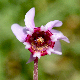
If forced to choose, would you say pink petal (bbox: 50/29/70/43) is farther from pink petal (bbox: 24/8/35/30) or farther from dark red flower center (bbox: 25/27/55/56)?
pink petal (bbox: 24/8/35/30)

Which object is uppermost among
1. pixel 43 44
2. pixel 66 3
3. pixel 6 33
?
pixel 66 3

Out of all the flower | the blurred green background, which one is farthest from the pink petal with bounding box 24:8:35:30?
the blurred green background

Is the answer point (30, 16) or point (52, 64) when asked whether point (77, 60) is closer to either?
point (52, 64)

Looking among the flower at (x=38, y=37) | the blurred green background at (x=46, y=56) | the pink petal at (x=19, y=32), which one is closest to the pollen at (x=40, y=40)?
the flower at (x=38, y=37)

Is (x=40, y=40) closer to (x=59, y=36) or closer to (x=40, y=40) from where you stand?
(x=40, y=40)

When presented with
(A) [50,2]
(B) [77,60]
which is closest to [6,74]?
(B) [77,60]

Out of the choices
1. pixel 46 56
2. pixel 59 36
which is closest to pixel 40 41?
pixel 59 36

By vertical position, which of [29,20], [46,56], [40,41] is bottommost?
[40,41]
